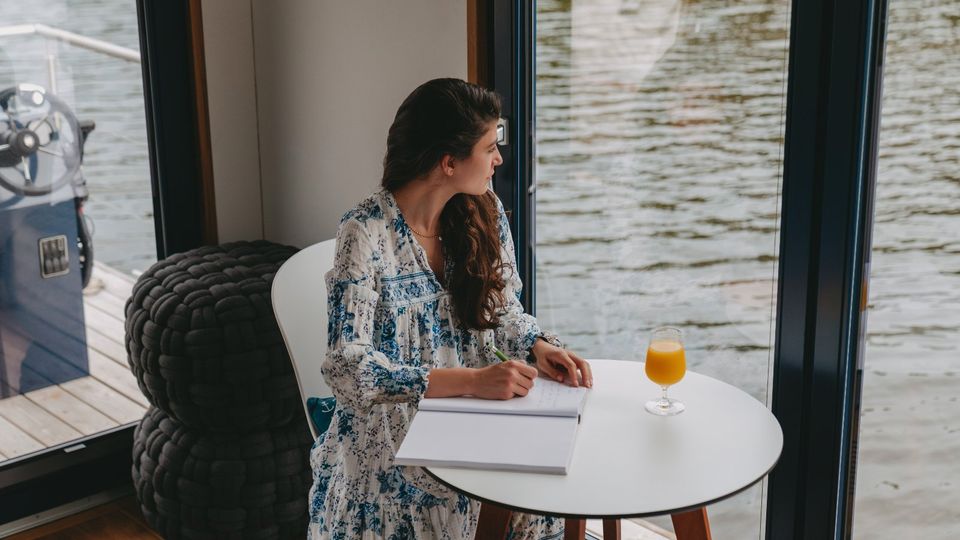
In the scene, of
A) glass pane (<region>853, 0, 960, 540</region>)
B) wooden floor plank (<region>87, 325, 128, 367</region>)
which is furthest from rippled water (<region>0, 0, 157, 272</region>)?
glass pane (<region>853, 0, 960, 540</region>)

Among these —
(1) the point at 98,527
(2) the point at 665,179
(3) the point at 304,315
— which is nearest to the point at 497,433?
(3) the point at 304,315

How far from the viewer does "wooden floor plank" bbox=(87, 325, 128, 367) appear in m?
2.81

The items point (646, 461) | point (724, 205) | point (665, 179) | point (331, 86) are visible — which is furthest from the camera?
point (331, 86)

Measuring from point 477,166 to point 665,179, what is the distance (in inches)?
20.8

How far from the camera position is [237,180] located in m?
2.98

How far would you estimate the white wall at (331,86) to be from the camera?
2.45 m

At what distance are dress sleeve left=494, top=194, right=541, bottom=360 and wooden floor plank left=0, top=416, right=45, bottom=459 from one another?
1550 millimetres

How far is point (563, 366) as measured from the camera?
1.72 meters

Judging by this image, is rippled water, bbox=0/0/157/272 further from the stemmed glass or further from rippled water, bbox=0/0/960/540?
the stemmed glass

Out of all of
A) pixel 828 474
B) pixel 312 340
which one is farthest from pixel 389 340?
pixel 828 474

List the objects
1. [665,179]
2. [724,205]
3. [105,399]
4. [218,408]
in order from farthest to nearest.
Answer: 1. [105,399]
2. [218,408]
3. [665,179]
4. [724,205]

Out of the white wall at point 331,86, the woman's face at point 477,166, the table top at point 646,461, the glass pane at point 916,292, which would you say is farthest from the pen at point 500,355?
the white wall at point 331,86

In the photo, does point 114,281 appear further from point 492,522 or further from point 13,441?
point 492,522

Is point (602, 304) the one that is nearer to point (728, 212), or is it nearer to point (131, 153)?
point (728, 212)
